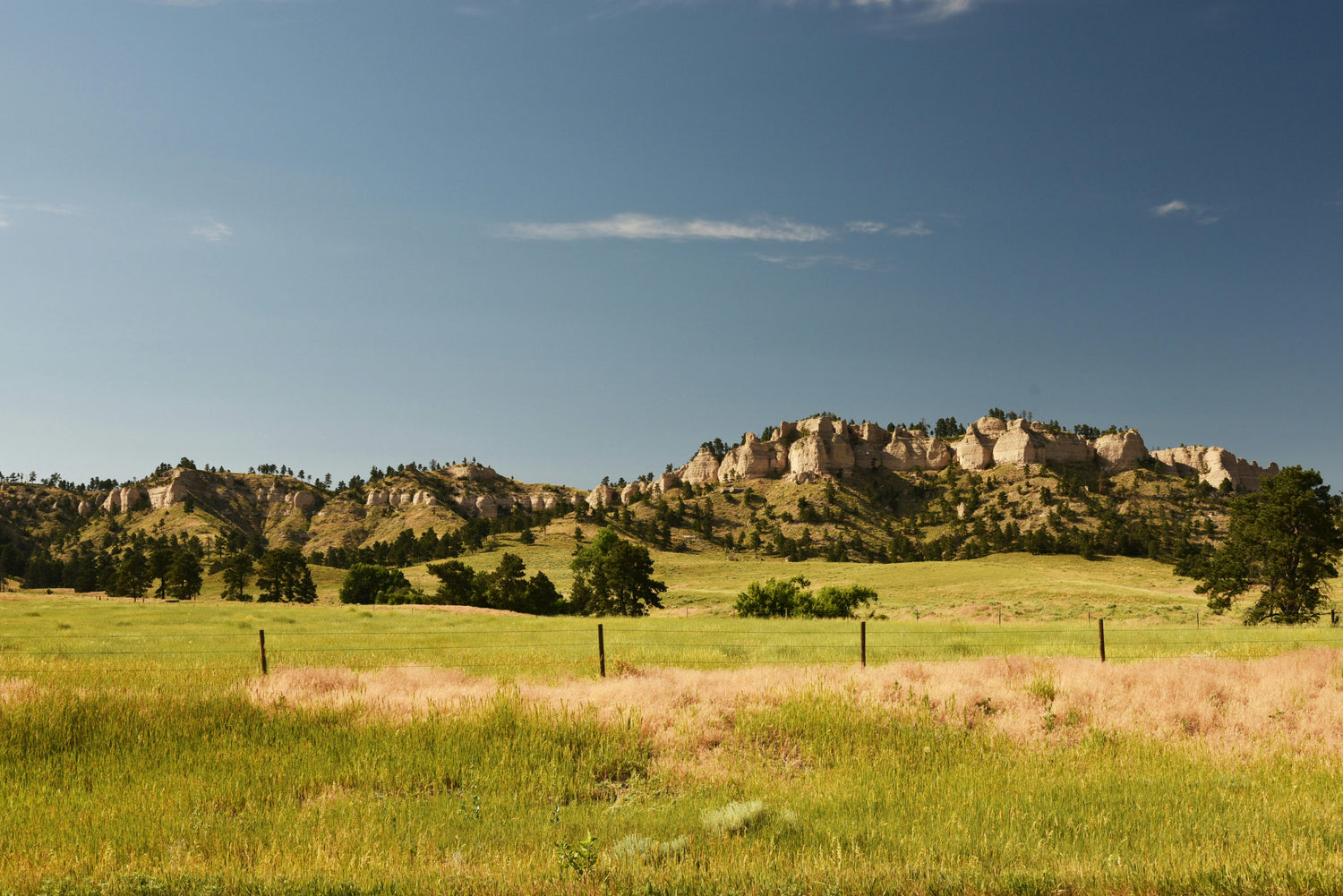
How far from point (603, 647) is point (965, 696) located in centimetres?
770

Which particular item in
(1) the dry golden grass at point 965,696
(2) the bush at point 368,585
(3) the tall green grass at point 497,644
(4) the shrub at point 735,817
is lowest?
(2) the bush at point 368,585

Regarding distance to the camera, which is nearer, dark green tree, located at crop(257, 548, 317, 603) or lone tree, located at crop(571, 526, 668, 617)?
lone tree, located at crop(571, 526, 668, 617)

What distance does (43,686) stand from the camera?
40.2 ft

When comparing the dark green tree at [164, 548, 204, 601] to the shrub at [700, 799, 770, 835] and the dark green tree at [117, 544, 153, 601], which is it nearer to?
the dark green tree at [117, 544, 153, 601]

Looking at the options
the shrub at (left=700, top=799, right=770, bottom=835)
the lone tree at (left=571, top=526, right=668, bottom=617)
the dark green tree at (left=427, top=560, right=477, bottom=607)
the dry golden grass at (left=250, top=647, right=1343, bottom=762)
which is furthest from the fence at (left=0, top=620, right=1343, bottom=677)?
the dark green tree at (left=427, top=560, right=477, bottom=607)

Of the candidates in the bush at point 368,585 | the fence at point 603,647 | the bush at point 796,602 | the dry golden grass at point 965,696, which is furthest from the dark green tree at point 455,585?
the dry golden grass at point 965,696

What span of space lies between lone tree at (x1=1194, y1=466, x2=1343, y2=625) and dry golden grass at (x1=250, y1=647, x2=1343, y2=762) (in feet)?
101

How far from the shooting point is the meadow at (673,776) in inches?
243

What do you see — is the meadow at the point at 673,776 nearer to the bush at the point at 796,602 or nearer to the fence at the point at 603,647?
the fence at the point at 603,647

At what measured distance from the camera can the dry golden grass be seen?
36.7ft

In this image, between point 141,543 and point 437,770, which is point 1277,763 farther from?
point 141,543

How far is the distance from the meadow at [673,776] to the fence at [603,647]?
743mm

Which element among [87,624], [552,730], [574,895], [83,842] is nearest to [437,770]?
[552,730]

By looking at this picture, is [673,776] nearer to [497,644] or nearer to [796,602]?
[497,644]
